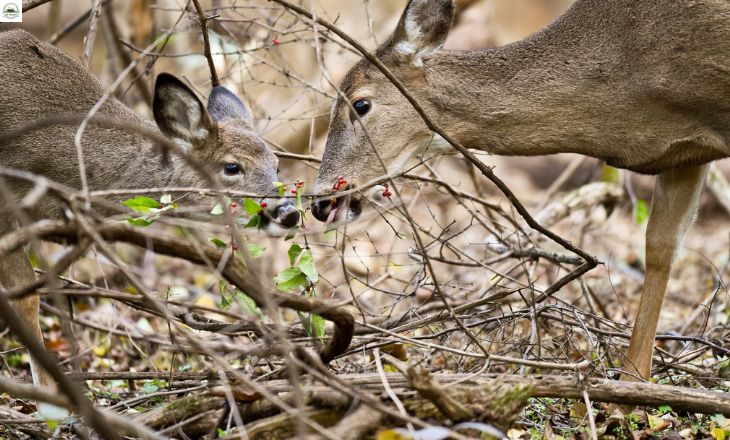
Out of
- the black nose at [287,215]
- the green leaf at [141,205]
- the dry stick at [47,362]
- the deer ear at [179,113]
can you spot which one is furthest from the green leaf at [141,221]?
the deer ear at [179,113]

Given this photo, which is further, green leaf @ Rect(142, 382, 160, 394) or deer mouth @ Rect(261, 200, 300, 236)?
deer mouth @ Rect(261, 200, 300, 236)

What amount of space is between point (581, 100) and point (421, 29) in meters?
1.12

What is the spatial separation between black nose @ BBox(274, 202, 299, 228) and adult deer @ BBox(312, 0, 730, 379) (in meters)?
0.28

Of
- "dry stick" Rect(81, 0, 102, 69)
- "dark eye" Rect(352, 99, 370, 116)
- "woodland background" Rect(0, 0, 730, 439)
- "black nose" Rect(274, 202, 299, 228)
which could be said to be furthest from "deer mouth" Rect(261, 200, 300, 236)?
"dry stick" Rect(81, 0, 102, 69)

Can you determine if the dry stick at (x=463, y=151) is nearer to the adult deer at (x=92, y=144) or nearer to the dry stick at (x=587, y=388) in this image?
the dry stick at (x=587, y=388)

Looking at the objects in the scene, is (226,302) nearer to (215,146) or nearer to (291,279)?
(291,279)

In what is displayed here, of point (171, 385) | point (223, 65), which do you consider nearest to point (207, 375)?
point (171, 385)

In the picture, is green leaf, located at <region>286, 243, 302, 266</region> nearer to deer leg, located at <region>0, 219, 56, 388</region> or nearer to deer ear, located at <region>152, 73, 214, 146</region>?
deer ear, located at <region>152, 73, 214, 146</region>

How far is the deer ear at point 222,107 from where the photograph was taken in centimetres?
736

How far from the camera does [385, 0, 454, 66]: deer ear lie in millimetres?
5902

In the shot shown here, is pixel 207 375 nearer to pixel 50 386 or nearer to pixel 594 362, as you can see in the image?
Result: pixel 50 386

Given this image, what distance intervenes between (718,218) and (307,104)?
6698mm

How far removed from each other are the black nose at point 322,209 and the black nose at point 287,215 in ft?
0.95

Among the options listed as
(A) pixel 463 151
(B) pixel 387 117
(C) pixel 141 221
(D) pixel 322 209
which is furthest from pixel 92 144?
(A) pixel 463 151
